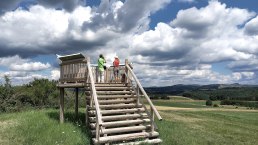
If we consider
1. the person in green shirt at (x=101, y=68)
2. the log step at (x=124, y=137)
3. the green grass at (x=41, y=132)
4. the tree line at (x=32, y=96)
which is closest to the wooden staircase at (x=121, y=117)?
the log step at (x=124, y=137)

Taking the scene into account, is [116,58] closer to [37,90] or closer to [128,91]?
[128,91]

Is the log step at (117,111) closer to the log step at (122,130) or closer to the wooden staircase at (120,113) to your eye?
the wooden staircase at (120,113)

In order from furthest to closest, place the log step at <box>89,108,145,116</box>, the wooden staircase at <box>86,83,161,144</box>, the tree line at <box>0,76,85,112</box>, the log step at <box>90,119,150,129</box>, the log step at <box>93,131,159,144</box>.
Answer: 1. the tree line at <box>0,76,85,112</box>
2. the log step at <box>89,108,145,116</box>
3. the log step at <box>90,119,150,129</box>
4. the wooden staircase at <box>86,83,161,144</box>
5. the log step at <box>93,131,159,144</box>

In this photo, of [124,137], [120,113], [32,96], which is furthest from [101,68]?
[32,96]

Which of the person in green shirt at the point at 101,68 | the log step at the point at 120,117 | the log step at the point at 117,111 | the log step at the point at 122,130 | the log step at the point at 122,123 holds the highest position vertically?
the person in green shirt at the point at 101,68

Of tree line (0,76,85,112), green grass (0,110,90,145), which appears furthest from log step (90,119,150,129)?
tree line (0,76,85,112)

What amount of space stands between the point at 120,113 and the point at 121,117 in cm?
135

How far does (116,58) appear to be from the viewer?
2127cm

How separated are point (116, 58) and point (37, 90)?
80.3 feet

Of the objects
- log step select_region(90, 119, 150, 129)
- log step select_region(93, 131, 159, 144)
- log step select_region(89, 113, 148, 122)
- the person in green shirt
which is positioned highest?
the person in green shirt

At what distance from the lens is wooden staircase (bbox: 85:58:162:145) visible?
49.0 feet

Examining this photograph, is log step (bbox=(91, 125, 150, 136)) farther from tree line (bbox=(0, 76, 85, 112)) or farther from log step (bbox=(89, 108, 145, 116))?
tree line (bbox=(0, 76, 85, 112))

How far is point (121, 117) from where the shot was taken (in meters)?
16.3

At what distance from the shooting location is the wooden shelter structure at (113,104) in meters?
15.2
